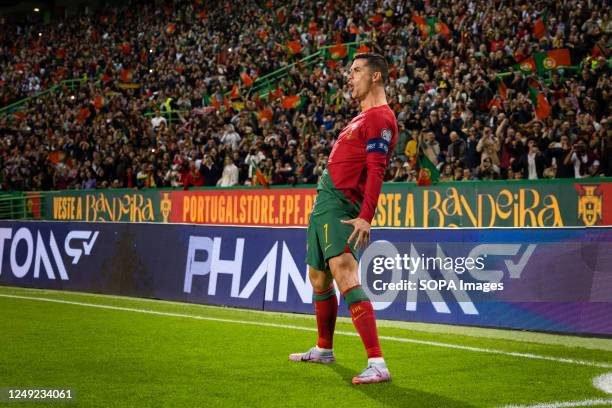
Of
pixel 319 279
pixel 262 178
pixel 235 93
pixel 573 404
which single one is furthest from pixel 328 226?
pixel 235 93

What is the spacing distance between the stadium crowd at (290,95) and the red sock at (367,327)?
1019 cm

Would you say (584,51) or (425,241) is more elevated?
(584,51)

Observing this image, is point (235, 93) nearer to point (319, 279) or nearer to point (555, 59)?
point (555, 59)

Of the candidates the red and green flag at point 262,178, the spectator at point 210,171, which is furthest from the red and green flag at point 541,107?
the spectator at point 210,171

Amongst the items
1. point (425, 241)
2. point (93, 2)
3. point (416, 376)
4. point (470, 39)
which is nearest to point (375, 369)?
point (416, 376)

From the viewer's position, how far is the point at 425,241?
11.1m

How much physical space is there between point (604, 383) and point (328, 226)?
229 cm

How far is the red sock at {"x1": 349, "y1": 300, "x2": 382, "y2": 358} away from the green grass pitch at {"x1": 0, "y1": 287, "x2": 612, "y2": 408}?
28 centimetres

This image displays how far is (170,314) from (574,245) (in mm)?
5169

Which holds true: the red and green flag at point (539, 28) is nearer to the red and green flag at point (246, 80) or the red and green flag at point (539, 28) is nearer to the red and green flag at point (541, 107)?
the red and green flag at point (541, 107)

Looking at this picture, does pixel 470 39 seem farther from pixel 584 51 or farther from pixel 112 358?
pixel 112 358

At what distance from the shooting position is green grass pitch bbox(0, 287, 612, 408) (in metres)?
5.80

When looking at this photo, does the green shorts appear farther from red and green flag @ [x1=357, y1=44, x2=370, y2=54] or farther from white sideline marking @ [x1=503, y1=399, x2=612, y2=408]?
red and green flag @ [x1=357, y1=44, x2=370, y2=54]

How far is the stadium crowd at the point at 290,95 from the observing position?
55.8 feet
